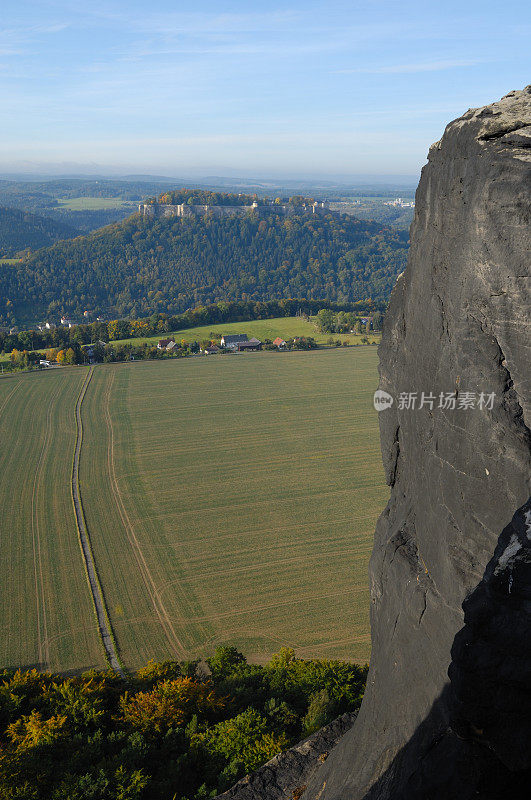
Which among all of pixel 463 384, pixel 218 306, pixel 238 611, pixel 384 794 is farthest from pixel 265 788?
pixel 218 306

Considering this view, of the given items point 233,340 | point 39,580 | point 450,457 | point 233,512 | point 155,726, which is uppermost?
point 450,457

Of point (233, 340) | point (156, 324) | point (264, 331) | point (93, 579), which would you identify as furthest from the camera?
point (264, 331)

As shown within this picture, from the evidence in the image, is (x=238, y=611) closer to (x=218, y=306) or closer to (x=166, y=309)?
(x=218, y=306)

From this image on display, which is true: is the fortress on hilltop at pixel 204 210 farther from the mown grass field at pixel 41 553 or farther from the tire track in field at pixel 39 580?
the tire track in field at pixel 39 580

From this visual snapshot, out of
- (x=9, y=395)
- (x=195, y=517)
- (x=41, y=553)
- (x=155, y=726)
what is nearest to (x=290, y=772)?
(x=155, y=726)

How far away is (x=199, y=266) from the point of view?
16712 cm

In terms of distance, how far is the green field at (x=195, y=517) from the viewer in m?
25.0

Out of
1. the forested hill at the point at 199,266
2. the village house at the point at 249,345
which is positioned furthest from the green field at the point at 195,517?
the forested hill at the point at 199,266

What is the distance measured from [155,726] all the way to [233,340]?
75.7 meters

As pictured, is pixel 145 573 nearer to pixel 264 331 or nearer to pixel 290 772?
pixel 290 772

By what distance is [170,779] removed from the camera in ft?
44.6

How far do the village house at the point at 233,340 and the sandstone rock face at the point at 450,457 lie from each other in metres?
78.0

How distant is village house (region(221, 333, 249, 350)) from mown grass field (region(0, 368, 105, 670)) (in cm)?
3567

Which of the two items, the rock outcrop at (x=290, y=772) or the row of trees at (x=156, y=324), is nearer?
the rock outcrop at (x=290, y=772)
